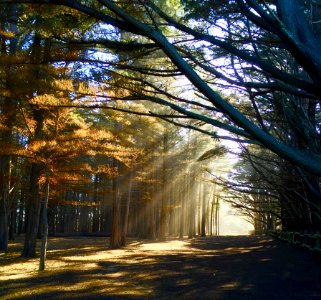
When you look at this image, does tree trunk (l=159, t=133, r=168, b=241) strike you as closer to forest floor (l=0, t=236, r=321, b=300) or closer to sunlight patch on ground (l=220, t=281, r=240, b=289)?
forest floor (l=0, t=236, r=321, b=300)

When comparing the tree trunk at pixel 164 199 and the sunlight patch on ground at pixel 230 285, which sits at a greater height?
the tree trunk at pixel 164 199

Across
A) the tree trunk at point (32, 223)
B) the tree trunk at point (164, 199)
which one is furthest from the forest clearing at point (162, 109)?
the tree trunk at point (164, 199)

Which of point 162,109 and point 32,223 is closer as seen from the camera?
point 32,223

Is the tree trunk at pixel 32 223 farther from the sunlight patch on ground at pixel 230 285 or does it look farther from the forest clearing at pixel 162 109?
the sunlight patch on ground at pixel 230 285

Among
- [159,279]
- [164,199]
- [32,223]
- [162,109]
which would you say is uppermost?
[162,109]

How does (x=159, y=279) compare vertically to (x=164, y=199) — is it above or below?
below

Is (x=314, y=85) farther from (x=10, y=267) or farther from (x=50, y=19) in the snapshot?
(x=10, y=267)

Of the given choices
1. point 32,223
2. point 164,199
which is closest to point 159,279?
point 32,223

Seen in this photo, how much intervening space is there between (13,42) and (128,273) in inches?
508

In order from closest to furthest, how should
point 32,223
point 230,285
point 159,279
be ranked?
point 230,285
point 159,279
point 32,223

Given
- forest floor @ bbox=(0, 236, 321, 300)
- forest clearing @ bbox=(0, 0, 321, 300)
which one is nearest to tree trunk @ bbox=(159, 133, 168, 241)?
forest clearing @ bbox=(0, 0, 321, 300)

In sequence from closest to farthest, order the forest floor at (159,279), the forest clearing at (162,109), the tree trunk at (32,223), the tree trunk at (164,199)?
the forest clearing at (162,109) < the forest floor at (159,279) < the tree trunk at (32,223) < the tree trunk at (164,199)

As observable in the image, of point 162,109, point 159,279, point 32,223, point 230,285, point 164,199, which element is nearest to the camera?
point 230,285

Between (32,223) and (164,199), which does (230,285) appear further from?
(164,199)
